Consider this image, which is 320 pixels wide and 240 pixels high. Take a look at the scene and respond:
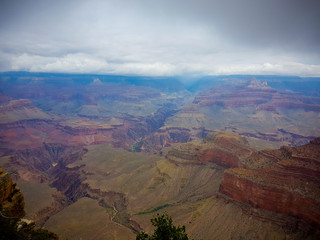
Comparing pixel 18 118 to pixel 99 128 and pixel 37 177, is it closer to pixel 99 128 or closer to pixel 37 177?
pixel 99 128

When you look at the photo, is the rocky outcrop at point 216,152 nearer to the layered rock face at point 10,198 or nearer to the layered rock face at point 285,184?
the layered rock face at point 285,184

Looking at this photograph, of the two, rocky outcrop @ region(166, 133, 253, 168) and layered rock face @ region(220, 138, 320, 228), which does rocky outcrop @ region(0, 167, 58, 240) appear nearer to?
layered rock face @ region(220, 138, 320, 228)

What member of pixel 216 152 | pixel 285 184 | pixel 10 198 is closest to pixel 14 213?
pixel 10 198

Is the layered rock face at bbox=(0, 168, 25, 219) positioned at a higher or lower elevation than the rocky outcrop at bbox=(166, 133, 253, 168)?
higher

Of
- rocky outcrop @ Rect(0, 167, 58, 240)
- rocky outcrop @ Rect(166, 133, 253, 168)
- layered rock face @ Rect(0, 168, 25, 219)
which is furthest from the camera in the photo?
rocky outcrop @ Rect(166, 133, 253, 168)

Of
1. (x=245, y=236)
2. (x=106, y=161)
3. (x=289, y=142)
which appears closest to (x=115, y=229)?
(x=245, y=236)

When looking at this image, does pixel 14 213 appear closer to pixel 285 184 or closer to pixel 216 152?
pixel 285 184

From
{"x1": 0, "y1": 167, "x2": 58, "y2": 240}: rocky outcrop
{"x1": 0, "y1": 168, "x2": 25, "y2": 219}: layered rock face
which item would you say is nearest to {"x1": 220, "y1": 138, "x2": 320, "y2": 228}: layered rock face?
{"x1": 0, "y1": 167, "x2": 58, "y2": 240}: rocky outcrop

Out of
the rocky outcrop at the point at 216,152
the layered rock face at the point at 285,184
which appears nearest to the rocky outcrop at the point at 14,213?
the layered rock face at the point at 285,184
